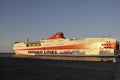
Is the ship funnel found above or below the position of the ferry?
above

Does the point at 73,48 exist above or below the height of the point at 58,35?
below

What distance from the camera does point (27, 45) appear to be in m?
121

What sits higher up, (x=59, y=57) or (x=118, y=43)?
(x=118, y=43)

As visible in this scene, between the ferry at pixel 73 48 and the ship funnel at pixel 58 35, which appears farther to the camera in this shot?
the ship funnel at pixel 58 35

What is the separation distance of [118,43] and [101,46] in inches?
351

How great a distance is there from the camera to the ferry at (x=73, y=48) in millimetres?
95438

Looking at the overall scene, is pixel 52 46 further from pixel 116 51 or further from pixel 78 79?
pixel 78 79

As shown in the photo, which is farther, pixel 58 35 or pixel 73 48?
pixel 58 35

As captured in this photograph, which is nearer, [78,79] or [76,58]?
[78,79]

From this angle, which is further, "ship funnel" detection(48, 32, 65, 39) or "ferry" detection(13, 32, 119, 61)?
"ship funnel" detection(48, 32, 65, 39)

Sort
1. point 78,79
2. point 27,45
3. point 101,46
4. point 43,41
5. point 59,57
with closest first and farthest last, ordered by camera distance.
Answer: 1. point 78,79
2. point 101,46
3. point 59,57
4. point 43,41
5. point 27,45

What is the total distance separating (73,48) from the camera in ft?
333

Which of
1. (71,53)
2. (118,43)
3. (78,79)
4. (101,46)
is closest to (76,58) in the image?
(71,53)

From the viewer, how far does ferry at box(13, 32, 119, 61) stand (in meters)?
95.4
